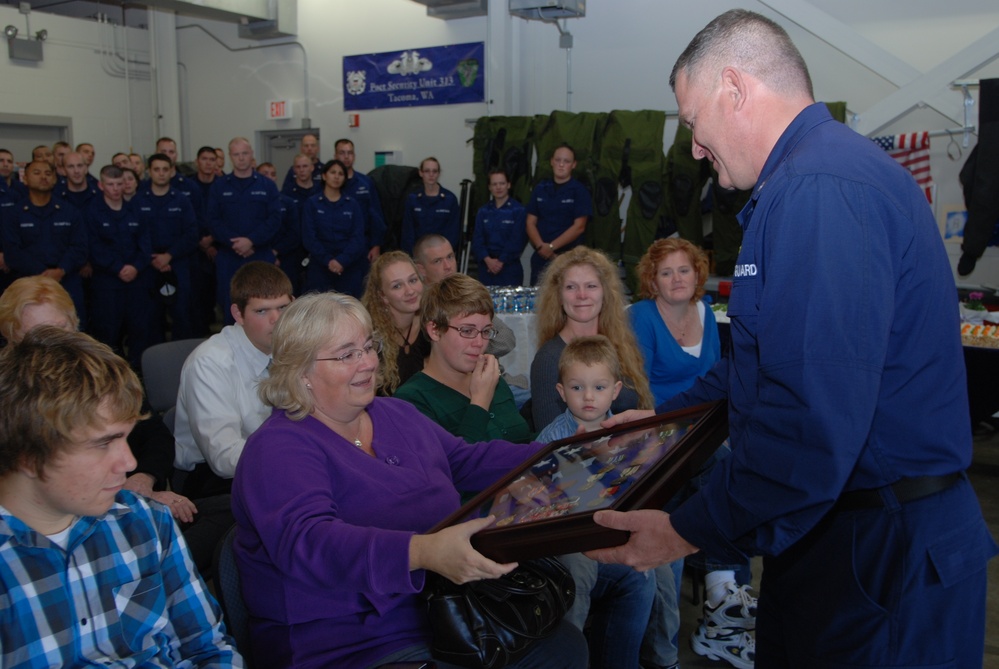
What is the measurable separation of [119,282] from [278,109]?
15.3 feet

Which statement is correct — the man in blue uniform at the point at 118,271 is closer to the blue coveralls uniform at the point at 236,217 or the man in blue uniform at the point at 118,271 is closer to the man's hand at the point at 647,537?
the blue coveralls uniform at the point at 236,217

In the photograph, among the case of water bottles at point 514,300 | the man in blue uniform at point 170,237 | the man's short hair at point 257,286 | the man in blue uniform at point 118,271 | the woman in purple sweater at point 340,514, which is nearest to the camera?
the woman in purple sweater at point 340,514

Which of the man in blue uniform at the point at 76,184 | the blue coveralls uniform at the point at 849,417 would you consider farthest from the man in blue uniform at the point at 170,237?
the blue coveralls uniform at the point at 849,417

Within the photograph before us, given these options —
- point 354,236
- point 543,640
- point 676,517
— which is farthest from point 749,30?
point 354,236

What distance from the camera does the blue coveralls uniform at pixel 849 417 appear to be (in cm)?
132

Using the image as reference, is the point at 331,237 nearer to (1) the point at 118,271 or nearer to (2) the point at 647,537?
(1) the point at 118,271

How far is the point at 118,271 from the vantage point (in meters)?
7.46

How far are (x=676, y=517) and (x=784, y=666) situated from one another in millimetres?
448

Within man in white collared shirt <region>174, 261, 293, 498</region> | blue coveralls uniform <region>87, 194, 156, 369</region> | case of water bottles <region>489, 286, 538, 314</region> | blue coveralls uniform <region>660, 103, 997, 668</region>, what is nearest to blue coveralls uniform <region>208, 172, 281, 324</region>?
blue coveralls uniform <region>87, 194, 156, 369</region>

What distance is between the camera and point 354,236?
8.50 m

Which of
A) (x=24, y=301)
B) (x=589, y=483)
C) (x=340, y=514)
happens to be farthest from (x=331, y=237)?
(x=589, y=483)

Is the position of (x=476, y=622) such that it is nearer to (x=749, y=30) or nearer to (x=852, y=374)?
(x=852, y=374)

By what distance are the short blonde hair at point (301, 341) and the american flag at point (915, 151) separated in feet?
20.6

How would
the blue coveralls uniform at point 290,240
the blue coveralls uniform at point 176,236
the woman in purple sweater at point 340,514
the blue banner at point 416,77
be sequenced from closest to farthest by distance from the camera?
the woman in purple sweater at point 340,514, the blue coveralls uniform at point 176,236, the blue coveralls uniform at point 290,240, the blue banner at point 416,77
